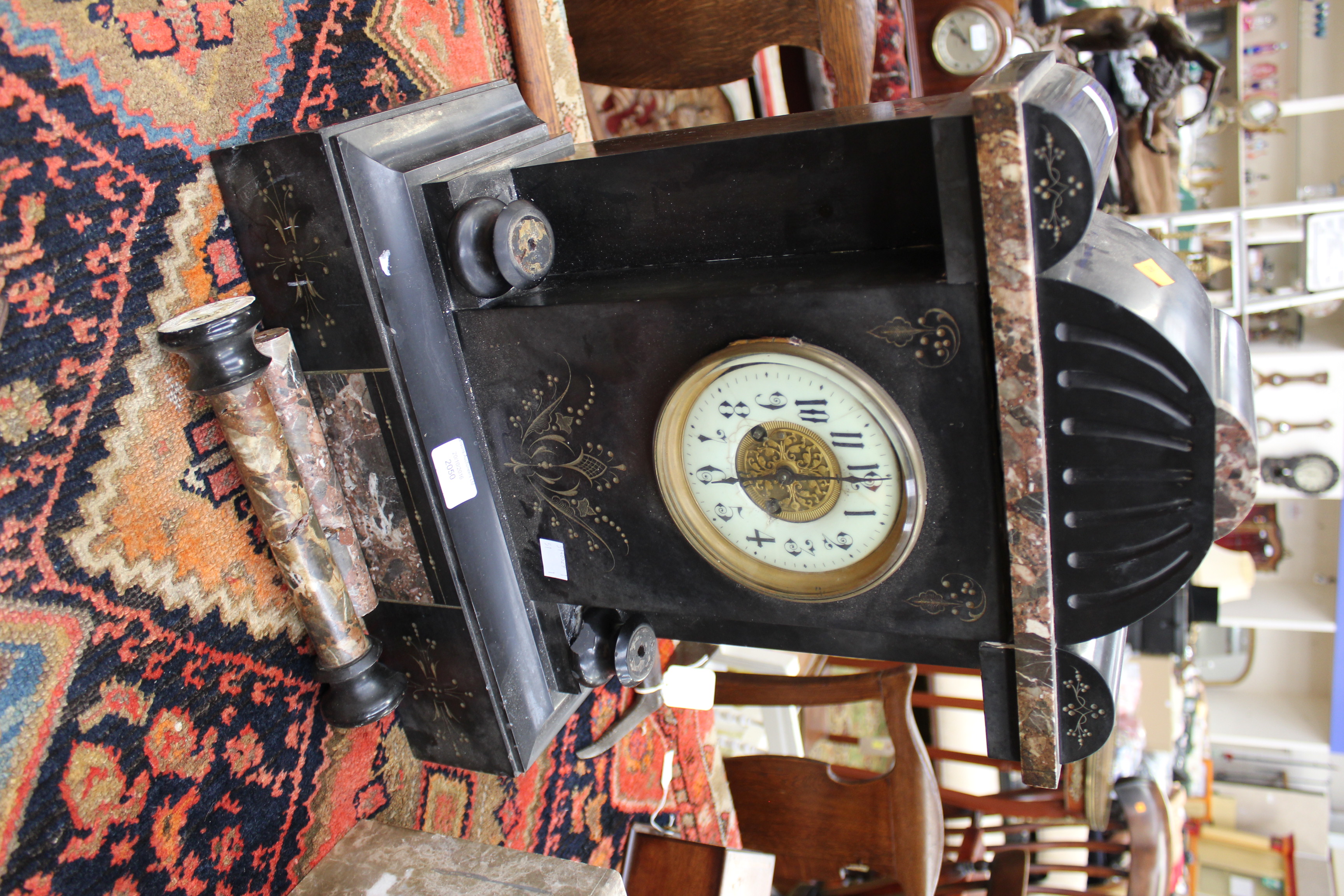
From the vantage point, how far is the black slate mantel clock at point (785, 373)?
0.84m

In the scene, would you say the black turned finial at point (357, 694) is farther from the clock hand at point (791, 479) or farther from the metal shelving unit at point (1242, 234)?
the metal shelving unit at point (1242, 234)

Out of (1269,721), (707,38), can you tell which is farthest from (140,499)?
(1269,721)

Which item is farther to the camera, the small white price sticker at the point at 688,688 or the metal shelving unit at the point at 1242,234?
the metal shelving unit at the point at 1242,234

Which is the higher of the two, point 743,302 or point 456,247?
point 456,247

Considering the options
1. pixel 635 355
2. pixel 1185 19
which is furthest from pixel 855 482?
pixel 1185 19

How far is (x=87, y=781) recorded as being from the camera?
98cm

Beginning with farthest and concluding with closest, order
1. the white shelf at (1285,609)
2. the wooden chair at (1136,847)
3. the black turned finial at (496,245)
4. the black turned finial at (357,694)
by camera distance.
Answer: the white shelf at (1285,609) < the wooden chair at (1136,847) < the black turned finial at (357,694) < the black turned finial at (496,245)

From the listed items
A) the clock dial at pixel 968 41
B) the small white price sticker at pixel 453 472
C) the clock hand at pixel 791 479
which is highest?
the clock dial at pixel 968 41

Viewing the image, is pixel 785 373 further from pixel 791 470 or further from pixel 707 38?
pixel 707 38

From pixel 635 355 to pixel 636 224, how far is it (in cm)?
18

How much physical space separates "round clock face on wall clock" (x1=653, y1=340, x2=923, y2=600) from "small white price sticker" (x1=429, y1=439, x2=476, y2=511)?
0.28 m

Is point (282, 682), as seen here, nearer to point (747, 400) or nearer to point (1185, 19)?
point (747, 400)

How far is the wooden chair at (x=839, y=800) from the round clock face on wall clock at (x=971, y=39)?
2.37m

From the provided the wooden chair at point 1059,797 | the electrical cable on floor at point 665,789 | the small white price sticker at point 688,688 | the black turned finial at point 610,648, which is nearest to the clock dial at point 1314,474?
the wooden chair at point 1059,797
